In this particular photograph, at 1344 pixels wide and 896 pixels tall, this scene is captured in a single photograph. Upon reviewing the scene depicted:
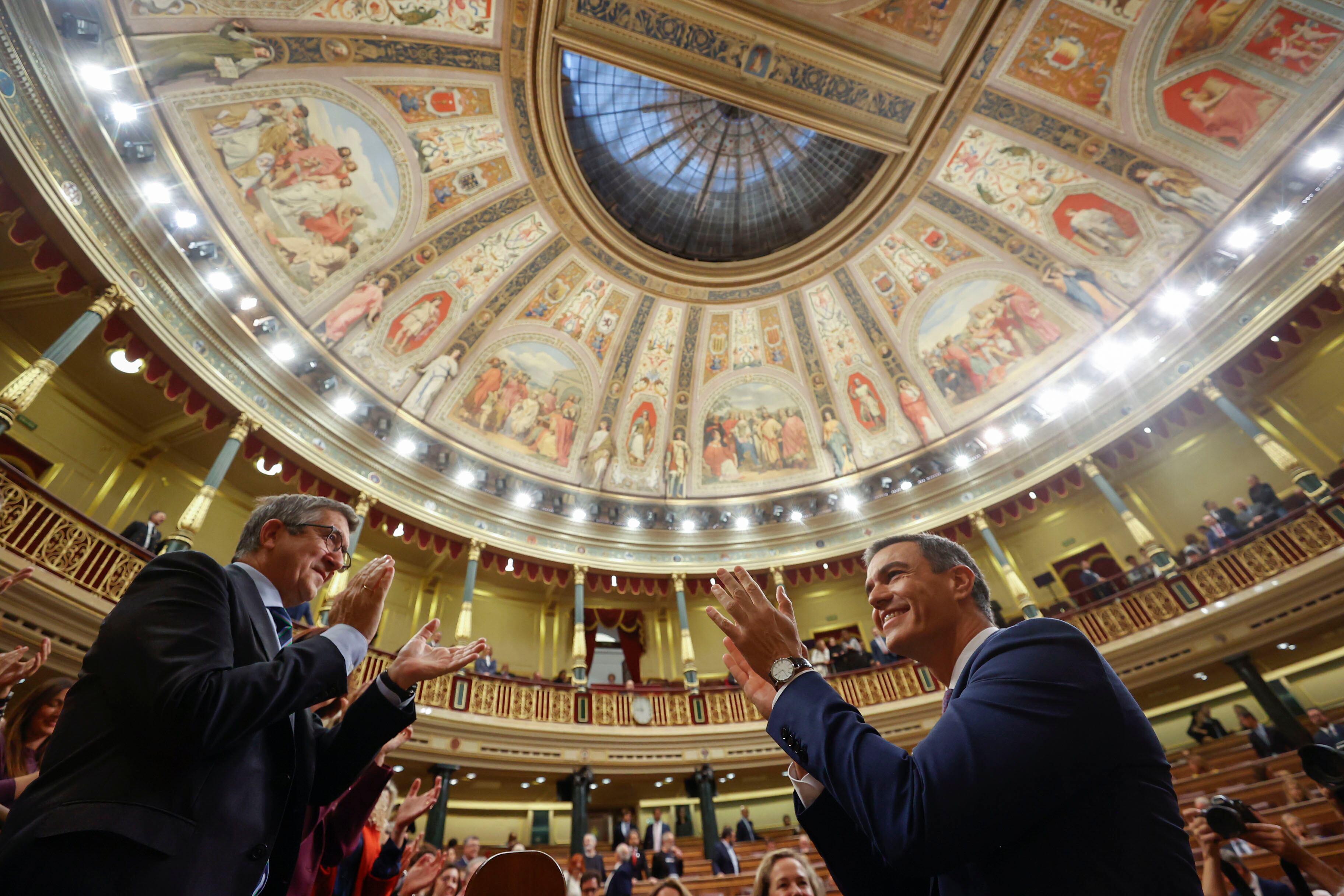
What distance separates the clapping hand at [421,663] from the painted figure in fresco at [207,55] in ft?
38.7

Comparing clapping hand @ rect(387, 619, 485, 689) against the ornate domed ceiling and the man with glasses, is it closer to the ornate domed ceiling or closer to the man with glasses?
the man with glasses

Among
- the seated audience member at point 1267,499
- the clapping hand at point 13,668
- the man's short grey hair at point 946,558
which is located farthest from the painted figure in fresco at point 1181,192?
the clapping hand at point 13,668

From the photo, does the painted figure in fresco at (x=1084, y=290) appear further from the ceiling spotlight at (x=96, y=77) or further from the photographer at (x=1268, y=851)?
the ceiling spotlight at (x=96, y=77)

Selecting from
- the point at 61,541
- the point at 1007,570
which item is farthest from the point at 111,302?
the point at 1007,570

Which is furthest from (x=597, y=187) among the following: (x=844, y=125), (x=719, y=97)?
(x=844, y=125)

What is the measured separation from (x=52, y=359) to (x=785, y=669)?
10.7m

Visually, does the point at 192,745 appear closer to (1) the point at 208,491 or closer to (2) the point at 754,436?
(1) the point at 208,491

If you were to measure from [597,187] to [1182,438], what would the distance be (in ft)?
50.0

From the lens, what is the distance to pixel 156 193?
9.36m

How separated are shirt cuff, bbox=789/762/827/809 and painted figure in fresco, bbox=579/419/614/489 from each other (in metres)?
15.0

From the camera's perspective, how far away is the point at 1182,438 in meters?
13.7

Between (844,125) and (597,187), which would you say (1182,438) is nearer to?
(844,125)

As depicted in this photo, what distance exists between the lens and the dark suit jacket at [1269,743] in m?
8.12

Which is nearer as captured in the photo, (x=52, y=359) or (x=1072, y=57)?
(x=52, y=359)
